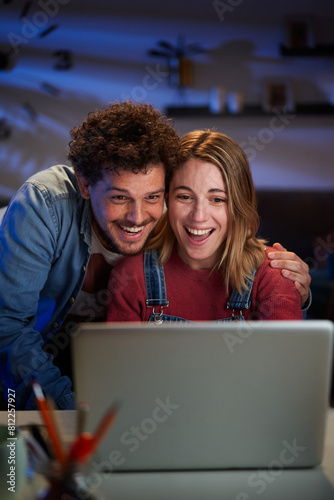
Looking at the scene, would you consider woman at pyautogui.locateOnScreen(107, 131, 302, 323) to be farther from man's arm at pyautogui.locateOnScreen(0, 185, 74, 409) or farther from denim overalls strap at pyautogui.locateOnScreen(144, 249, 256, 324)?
man's arm at pyautogui.locateOnScreen(0, 185, 74, 409)

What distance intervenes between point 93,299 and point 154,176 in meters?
0.50

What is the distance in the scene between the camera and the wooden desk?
78 cm

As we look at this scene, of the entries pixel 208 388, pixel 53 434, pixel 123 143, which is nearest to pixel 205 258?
pixel 123 143

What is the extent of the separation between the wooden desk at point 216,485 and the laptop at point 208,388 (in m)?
0.02

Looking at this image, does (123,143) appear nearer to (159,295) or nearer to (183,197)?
(183,197)

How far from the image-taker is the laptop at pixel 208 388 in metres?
0.77

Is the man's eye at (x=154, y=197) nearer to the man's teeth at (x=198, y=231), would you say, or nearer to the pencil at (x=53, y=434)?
the man's teeth at (x=198, y=231)

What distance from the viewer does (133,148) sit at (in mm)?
1451

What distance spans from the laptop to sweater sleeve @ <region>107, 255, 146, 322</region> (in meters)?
0.66

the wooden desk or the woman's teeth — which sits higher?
the woman's teeth

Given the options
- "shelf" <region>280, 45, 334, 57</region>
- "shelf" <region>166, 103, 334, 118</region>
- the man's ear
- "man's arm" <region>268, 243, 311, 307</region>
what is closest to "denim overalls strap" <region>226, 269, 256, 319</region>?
"man's arm" <region>268, 243, 311, 307</region>

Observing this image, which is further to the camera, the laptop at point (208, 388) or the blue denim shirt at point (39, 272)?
the blue denim shirt at point (39, 272)

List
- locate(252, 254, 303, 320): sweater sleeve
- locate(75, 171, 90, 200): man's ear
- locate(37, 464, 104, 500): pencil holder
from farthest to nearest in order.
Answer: locate(75, 171, 90, 200): man's ear, locate(252, 254, 303, 320): sweater sleeve, locate(37, 464, 104, 500): pencil holder

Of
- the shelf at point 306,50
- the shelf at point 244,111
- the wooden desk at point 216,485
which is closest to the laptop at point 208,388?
the wooden desk at point 216,485
